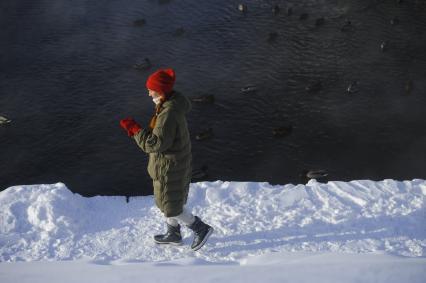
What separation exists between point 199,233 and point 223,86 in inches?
352

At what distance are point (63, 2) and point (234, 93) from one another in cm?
1093

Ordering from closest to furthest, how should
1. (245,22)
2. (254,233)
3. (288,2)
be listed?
(254,233)
(245,22)
(288,2)

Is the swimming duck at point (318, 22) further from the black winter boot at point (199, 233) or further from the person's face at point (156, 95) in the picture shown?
the person's face at point (156, 95)

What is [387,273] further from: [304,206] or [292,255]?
[304,206]

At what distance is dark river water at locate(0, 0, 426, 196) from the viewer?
495 inches

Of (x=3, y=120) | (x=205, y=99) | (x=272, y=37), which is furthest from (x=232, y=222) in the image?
(x=272, y=37)

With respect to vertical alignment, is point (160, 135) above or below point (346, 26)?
below

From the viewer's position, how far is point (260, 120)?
1398cm

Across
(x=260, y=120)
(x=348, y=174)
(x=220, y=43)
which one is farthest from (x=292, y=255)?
(x=220, y=43)

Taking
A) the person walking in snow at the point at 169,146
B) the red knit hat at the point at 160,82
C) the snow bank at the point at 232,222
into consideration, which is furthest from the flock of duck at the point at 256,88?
the red knit hat at the point at 160,82

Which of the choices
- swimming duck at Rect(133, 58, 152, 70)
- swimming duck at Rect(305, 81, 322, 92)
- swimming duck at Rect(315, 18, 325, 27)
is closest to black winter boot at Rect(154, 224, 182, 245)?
swimming duck at Rect(305, 81, 322, 92)

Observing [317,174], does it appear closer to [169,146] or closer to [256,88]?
[256,88]

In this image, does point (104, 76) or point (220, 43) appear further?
point (220, 43)

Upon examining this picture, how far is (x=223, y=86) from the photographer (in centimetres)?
1551
